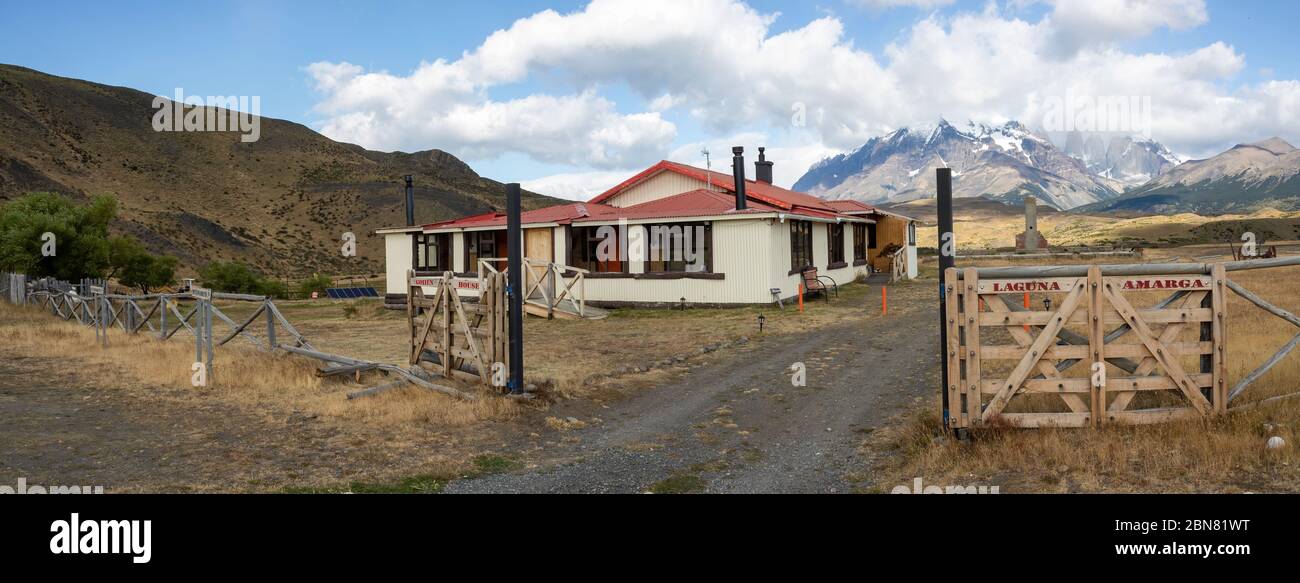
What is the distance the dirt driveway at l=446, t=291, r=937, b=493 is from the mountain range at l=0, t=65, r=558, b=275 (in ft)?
184

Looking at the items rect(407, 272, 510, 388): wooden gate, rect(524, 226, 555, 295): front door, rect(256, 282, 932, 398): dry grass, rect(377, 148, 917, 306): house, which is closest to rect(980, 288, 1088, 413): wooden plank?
rect(256, 282, 932, 398): dry grass

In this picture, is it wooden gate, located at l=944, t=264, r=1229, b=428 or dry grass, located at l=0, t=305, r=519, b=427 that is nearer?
wooden gate, located at l=944, t=264, r=1229, b=428

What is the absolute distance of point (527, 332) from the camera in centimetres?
1914

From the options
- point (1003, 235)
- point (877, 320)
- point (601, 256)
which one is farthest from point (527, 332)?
point (1003, 235)

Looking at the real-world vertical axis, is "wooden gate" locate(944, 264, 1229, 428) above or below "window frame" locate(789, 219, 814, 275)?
below

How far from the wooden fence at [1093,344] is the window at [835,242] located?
70.3ft

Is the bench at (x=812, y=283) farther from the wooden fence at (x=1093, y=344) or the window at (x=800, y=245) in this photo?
the wooden fence at (x=1093, y=344)

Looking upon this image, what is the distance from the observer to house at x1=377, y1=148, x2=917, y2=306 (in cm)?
2244

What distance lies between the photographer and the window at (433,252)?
1098 inches

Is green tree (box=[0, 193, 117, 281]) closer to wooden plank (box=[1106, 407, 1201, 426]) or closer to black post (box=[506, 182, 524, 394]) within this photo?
black post (box=[506, 182, 524, 394])

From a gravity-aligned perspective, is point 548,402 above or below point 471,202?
below
